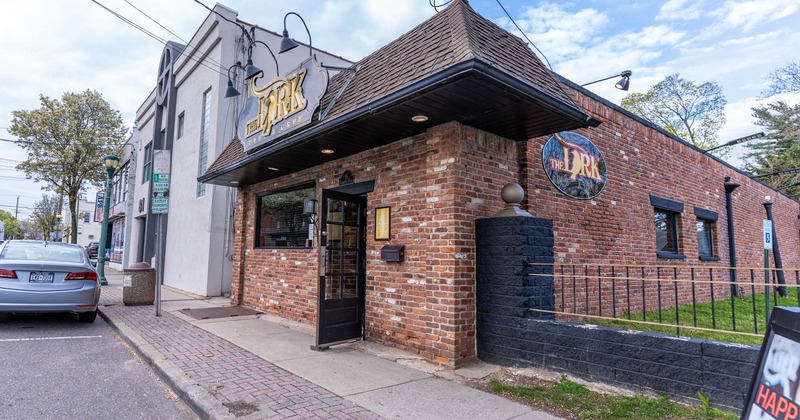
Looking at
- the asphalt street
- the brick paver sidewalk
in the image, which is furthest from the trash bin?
the brick paver sidewalk

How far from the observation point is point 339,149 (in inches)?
264

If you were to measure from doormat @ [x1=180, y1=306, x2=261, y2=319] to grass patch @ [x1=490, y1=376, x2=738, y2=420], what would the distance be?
20.2 feet

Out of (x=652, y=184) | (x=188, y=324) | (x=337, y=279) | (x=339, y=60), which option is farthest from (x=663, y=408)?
(x=339, y=60)

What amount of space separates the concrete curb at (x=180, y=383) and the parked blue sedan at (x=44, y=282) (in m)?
1.47

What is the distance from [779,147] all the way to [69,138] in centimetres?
4846

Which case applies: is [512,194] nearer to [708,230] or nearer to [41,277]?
[41,277]

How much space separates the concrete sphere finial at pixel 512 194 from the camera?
544 centimetres

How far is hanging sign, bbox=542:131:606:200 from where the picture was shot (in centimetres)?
670

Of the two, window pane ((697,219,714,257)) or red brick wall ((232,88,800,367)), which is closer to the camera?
red brick wall ((232,88,800,367))

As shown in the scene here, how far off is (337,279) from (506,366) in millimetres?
2598

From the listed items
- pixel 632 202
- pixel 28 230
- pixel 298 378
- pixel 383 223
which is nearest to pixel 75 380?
pixel 298 378

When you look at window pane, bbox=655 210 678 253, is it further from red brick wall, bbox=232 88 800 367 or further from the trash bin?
the trash bin

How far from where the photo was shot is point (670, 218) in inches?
382

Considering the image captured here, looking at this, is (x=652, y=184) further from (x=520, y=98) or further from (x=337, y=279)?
(x=337, y=279)
